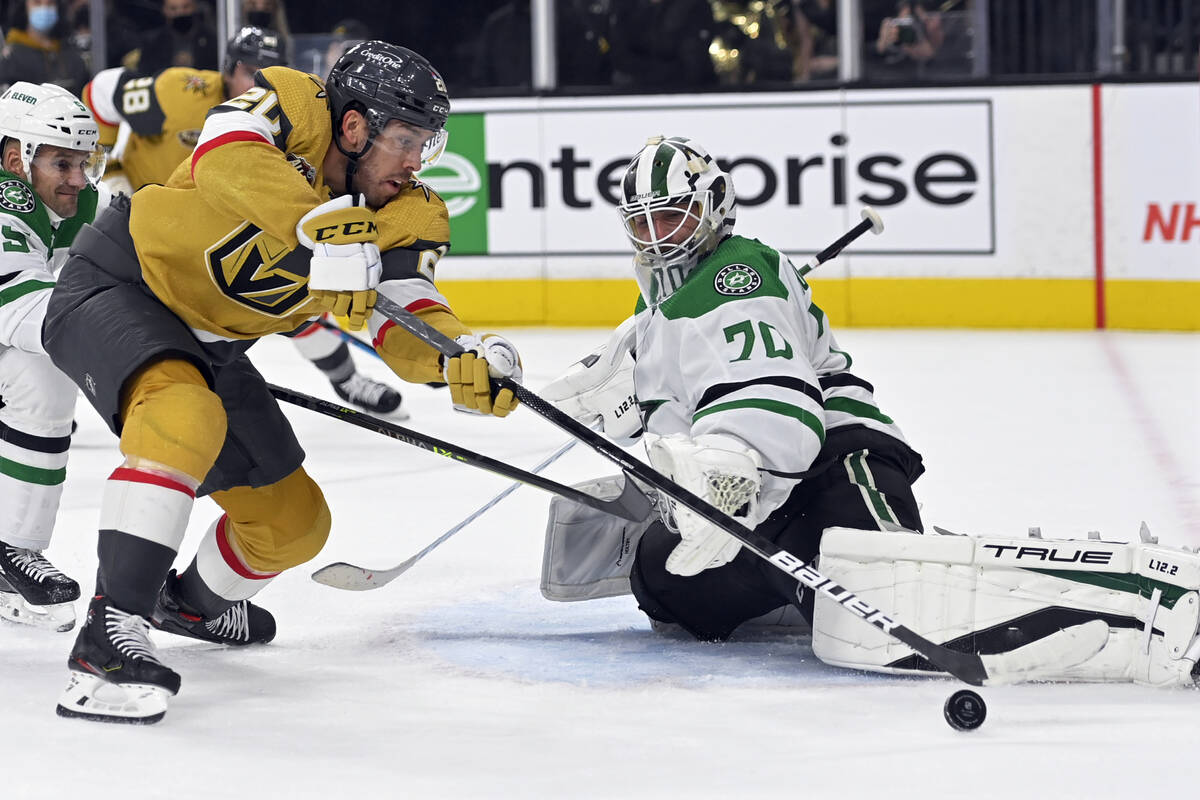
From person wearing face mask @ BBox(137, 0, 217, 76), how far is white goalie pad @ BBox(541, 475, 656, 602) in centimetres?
519

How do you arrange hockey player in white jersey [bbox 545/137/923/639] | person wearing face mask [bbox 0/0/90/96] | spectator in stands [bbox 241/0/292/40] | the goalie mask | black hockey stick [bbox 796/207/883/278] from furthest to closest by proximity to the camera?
person wearing face mask [bbox 0/0/90/96] < spectator in stands [bbox 241/0/292/40] < black hockey stick [bbox 796/207/883/278] < the goalie mask < hockey player in white jersey [bbox 545/137/923/639]

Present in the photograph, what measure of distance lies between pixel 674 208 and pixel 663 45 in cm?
467

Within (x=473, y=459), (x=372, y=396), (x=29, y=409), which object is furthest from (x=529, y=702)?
(x=372, y=396)

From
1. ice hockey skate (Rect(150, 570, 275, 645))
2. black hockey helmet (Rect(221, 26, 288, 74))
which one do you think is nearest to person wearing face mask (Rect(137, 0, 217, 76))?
black hockey helmet (Rect(221, 26, 288, 74))

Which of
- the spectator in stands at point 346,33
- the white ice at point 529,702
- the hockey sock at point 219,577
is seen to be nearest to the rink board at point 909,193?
the spectator in stands at point 346,33

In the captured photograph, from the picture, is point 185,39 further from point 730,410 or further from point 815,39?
point 730,410

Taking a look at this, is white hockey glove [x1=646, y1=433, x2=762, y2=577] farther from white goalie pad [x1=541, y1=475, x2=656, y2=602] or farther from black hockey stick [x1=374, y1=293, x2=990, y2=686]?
white goalie pad [x1=541, y1=475, x2=656, y2=602]

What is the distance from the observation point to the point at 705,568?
9.18 feet

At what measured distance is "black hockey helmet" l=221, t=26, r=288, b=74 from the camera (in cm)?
563

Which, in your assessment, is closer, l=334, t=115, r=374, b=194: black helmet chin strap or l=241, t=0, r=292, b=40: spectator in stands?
l=334, t=115, r=374, b=194: black helmet chin strap

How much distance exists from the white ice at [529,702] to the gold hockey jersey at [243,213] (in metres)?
0.58

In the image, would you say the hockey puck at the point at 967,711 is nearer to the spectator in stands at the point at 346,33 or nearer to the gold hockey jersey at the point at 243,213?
the gold hockey jersey at the point at 243,213

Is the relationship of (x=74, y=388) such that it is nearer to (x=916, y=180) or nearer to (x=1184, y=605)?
(x=1184, y=605)

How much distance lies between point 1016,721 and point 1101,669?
0.24 meters
